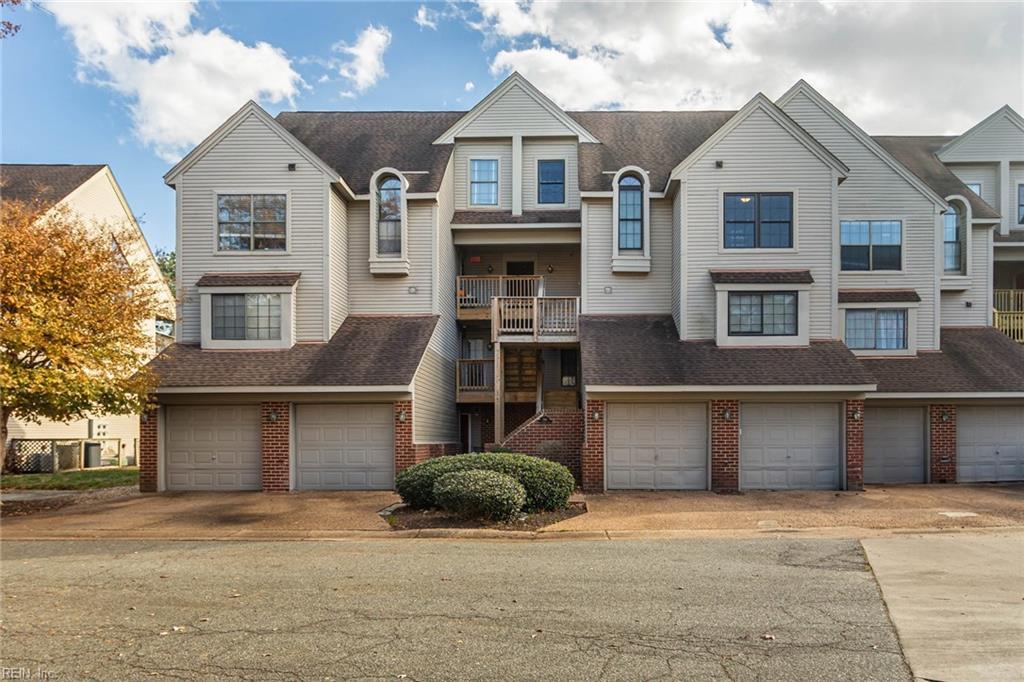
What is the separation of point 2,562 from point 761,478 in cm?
1553

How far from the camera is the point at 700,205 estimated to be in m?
20.1

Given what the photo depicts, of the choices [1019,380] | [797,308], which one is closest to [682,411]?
[797,308]

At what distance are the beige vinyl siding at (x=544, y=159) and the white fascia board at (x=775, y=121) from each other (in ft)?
13.9

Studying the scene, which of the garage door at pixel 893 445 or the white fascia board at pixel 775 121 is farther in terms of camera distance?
the garage door at pixel 893 445

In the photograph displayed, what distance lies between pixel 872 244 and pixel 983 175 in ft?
21.7

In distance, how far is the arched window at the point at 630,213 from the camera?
21.5m

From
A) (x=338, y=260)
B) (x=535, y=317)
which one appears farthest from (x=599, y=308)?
(x=338, y=260)

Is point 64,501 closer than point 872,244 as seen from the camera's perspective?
Yes

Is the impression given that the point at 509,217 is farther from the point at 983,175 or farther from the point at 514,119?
the point at 983,175

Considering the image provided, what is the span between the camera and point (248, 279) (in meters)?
19.7

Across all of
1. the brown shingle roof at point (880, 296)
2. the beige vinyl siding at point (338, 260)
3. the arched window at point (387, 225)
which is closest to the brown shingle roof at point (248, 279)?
the beige vinyl siding at point (338, 260)

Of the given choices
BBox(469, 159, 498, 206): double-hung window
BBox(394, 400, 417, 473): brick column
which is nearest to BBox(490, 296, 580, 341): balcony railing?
BBox(469, 159, 498, 206): double-hung window

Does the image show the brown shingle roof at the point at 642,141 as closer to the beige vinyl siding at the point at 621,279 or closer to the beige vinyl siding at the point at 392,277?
the beige vinyl siding at the point at 621,279

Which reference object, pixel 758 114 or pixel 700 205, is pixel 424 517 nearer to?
pixel 700 205
